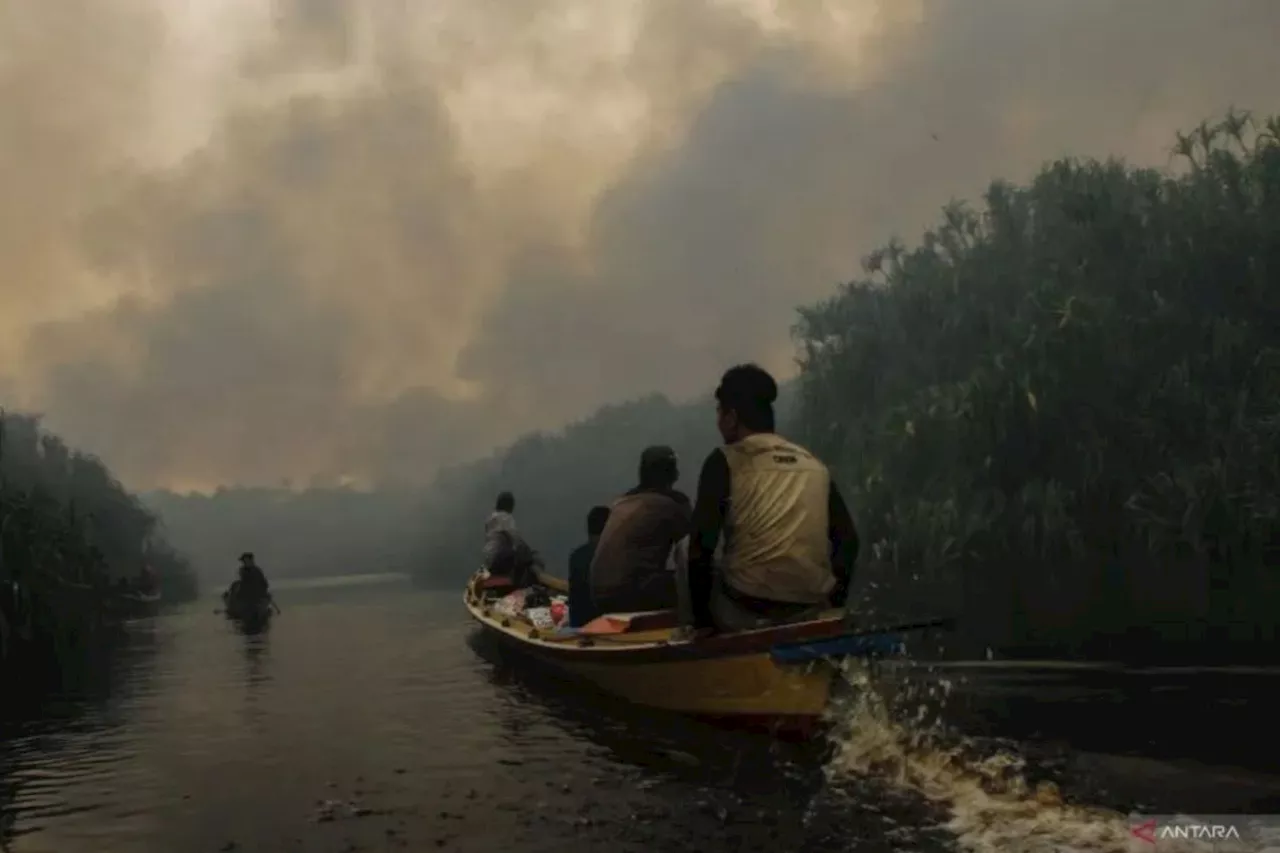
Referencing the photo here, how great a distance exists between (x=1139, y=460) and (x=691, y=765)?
17.8 metres

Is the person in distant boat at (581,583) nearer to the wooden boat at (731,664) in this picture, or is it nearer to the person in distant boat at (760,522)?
the wooden boat at (731,664)

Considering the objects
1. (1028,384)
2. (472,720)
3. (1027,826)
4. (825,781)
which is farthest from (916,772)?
(1028,384)

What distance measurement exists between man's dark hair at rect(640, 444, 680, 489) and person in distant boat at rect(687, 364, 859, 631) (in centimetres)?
220

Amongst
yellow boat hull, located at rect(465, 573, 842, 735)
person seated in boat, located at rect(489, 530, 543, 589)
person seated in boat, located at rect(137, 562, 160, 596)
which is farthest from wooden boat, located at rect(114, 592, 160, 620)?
yellow boat hull, located at rect(465, 573, 842, 735)

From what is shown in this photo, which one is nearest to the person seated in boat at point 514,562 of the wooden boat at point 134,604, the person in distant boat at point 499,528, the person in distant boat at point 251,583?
the person in distant boat at point 499,528

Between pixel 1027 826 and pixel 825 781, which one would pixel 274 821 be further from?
pixel 1027 826

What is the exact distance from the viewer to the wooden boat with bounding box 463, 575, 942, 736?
24.2 feet

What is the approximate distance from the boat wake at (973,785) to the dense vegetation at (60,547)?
41.5 feet

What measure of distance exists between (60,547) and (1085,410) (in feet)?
61.2

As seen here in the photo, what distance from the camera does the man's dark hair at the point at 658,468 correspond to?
1015cm

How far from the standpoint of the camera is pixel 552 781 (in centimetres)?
769

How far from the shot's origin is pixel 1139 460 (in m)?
23.0

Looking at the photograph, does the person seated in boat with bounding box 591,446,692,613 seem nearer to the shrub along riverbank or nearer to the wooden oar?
the wooden oar

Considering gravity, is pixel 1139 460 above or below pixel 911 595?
above
